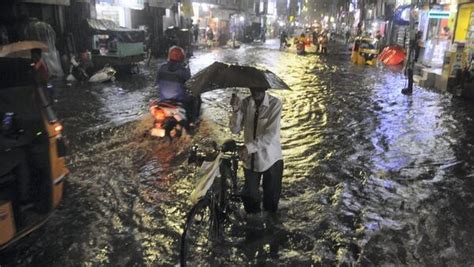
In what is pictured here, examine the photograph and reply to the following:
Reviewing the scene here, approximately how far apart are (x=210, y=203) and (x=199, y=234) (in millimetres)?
570

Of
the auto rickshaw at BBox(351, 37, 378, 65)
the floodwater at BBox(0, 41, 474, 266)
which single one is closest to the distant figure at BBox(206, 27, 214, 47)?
the auto rickshaw at BBox(351, 37, 378, 65)

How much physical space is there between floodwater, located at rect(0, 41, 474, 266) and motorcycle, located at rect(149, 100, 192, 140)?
329mm

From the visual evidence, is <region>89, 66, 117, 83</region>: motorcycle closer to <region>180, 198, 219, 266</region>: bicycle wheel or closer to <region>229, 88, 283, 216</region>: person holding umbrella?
<region>229, 88, 283, 216</region>: person holding umbrella

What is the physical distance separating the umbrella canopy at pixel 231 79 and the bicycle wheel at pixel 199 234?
1.30 metres

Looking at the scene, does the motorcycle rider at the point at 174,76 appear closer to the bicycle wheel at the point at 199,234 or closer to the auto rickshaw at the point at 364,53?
the bicycle wheel at the point at 199,234

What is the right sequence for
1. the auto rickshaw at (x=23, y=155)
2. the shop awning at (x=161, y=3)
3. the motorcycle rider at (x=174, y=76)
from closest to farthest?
the auto rickshaw at (x=23, y=155) → the motorcycle rider at (x=174, y=76) → the shop awning at (x=161, y=3)

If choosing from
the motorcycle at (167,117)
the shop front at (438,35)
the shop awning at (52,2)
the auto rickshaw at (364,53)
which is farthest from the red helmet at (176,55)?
the auto rickshaw at (364,53)

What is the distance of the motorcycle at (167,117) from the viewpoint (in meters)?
9.14

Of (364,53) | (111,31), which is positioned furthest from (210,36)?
(111,31)

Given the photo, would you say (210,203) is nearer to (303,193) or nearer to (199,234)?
(199,234)

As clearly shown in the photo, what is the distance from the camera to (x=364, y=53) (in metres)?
28.2

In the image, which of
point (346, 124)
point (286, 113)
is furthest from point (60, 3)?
point (346, 124)

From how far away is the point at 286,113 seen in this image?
1250cm

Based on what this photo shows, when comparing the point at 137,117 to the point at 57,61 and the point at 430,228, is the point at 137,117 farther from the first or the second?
the point at 57,61
